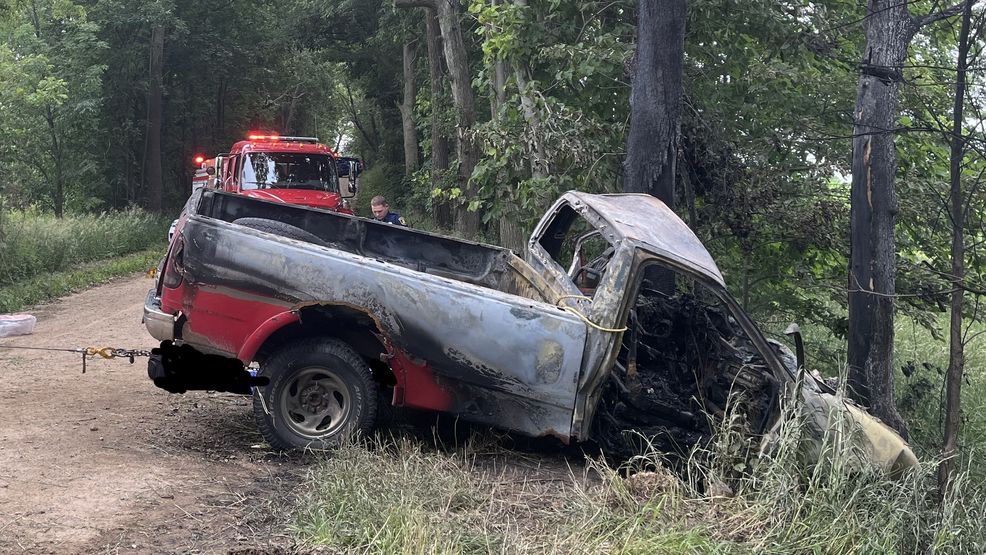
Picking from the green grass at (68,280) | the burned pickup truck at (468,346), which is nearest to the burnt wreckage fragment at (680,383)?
the burned pickup truck at (468,346)

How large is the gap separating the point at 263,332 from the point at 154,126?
1028 inches

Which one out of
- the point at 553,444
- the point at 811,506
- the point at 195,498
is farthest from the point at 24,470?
the point at 811,506

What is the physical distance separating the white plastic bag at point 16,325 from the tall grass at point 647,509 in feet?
22.8

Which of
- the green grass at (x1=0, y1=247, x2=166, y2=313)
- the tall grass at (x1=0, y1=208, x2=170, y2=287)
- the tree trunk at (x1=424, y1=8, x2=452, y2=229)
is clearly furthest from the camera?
the tree trunk at (x1=424, y1=8, x2=452, y2=229)

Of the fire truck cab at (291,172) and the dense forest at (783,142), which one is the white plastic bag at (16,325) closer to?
the fire truck cab at (291,172)

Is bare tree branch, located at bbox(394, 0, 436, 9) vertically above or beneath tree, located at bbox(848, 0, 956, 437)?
above

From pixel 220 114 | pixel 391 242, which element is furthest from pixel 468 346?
pixel 220 114

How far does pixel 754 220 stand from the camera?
1094 cm

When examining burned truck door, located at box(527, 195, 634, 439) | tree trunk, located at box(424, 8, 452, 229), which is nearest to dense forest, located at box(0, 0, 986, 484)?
tree trunk, located at box(424, 8, 452, 229)

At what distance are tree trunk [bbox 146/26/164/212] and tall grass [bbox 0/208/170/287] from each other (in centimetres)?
326

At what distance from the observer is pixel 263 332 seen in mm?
6273

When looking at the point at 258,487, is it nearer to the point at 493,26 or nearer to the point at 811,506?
the point at 811,506

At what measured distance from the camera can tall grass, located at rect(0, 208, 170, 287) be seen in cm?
1608

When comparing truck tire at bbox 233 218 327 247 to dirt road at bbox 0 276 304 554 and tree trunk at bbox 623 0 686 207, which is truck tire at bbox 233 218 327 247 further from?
tree trunk at bbox 623 0 686 207
